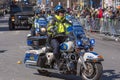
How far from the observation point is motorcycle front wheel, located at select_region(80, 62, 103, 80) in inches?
359

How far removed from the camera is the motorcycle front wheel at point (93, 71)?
912 centimetres

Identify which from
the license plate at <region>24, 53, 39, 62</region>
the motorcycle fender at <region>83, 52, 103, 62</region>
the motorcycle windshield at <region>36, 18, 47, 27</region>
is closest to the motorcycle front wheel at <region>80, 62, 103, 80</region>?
the motorcycle fender at <region>83, 52, 103, 62</region>

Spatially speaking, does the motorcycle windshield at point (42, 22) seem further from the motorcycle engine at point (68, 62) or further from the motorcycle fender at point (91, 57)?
the motorcycle fender at point (91, 57)

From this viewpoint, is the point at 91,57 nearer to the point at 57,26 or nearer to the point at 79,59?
the point at 79,59

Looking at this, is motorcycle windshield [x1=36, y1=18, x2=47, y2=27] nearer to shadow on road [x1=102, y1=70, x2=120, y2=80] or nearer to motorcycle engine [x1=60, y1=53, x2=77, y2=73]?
shadow on road [x1=102, y1=70, x2=120, y2=80]

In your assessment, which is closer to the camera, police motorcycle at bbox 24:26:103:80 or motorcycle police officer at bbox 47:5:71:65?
police motorcycle at bbox 24:26:103:80

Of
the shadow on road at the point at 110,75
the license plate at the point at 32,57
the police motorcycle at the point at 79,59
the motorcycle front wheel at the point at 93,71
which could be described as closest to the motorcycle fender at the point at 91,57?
the police motorcycle at the point at 79,59

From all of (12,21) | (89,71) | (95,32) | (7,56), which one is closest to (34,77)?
(89,71)

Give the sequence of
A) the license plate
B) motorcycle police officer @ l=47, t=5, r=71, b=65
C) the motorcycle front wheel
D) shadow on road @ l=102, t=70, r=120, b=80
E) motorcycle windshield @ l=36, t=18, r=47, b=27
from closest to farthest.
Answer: the motorcycle front wheel
motorcycle police officer @ l=47, t=5, r=71, b=65
shadow on road @ l=102, t=70, r=120, b=80
the license plate
motorcycle windshield @ l=36, t=18, r=47, b=27

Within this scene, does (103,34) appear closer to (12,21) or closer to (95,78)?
(12,21)

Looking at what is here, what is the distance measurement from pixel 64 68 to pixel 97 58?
955 mm

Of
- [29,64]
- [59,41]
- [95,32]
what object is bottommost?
[95,32]

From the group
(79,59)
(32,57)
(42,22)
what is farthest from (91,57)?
(42,22)

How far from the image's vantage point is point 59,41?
10.1m
